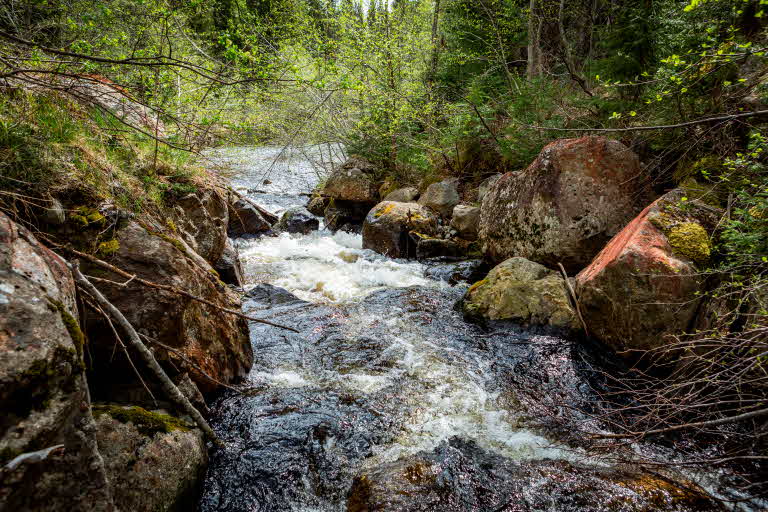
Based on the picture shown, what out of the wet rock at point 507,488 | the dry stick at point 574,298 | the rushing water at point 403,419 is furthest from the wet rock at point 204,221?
the dry stick at point 574,298

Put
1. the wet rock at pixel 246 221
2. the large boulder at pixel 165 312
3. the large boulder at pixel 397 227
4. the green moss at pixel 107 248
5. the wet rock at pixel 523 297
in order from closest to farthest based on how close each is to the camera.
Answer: the large boulder at pixel 165 312 < the green moss at pixel 107 248 < the wet rock at pixel 523 297 < the large boulder at pixel 397 227 < the wet rock at pixel 246 221

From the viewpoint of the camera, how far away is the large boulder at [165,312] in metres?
2.61

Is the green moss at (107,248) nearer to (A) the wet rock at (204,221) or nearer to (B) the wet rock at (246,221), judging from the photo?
(A) the wet rock at (204,221)

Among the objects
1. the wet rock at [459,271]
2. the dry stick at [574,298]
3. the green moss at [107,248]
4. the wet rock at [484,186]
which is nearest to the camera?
the green moss at [107,248]

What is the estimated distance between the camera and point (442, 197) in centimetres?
1030

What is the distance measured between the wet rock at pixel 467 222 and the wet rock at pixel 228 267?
5356 millimetres

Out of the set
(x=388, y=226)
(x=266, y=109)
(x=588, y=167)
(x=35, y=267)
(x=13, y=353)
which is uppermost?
(x=266, y=109)

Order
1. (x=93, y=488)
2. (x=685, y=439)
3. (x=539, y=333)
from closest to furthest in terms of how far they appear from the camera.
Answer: (x=93, y=488)
(x=685, y=439)
(x=539, y=333)

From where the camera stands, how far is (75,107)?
3.49 metres

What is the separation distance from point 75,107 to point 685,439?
655 centimetres

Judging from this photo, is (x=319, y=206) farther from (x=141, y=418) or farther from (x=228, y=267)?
(x=141, y=418)

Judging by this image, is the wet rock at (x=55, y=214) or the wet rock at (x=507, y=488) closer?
the wet rock at (x=507, y=488)

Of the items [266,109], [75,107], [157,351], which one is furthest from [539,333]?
[266,109]

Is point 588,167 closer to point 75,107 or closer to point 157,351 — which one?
point 157,351
